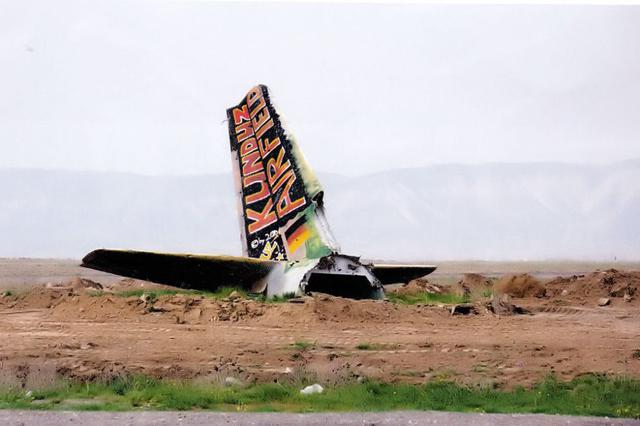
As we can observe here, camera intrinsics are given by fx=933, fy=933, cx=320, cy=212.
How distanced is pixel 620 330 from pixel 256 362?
554cm

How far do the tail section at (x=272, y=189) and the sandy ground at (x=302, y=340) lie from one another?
2081mm

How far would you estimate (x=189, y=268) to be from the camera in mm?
14289

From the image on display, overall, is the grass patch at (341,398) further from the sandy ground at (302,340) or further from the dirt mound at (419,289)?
the dirt mound at (419,289)

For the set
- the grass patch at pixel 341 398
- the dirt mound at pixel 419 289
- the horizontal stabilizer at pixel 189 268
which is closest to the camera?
the grass patch at pixel 341 398

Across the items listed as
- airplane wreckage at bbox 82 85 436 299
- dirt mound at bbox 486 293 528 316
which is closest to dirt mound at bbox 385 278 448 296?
airplane wreckage at bbox 82 85 436 299

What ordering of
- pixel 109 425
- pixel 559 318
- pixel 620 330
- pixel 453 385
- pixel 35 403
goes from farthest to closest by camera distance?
pixel 559 318 → pixel 620 330 → pixel 453 385 → pixel 35 403 → pixel 109 425

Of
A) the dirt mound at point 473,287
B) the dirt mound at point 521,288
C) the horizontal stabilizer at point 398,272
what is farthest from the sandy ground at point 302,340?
the dirt mound at point 473,287

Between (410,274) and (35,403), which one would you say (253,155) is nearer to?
(410,274)

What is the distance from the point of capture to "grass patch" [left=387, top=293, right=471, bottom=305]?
16050mm

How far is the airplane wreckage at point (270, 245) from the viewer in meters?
13.9

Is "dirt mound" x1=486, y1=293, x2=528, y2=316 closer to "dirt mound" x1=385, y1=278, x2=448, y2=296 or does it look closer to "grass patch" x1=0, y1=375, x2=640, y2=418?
"dirt mound" x1=385, y1=278, x2=448, y2=296

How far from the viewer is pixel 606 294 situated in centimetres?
1673

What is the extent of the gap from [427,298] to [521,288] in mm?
Answer: 2811

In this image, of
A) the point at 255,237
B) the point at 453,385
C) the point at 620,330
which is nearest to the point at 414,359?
the point at 453,385
